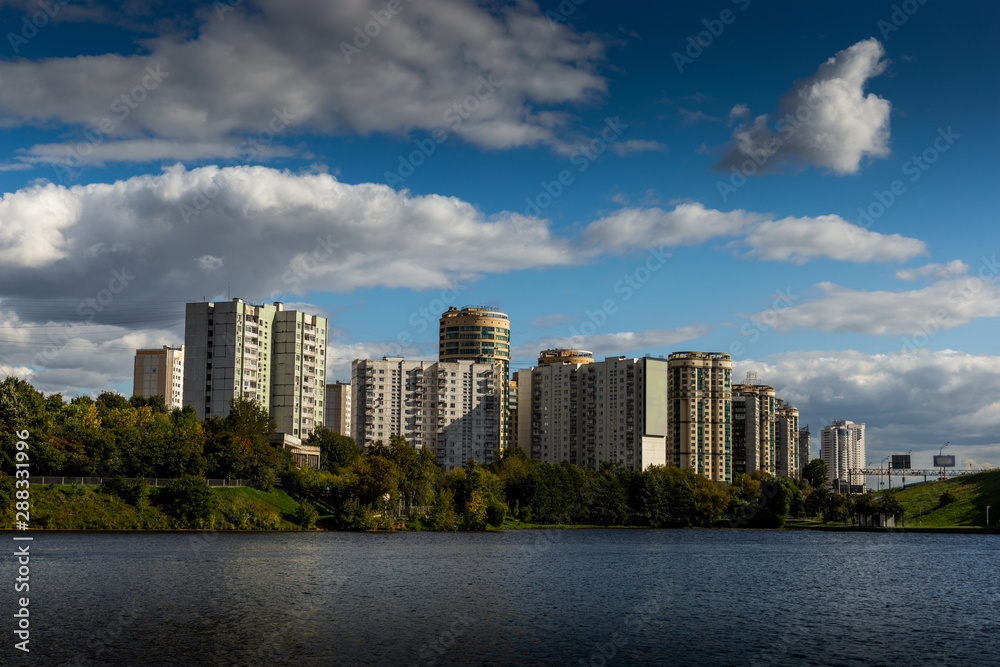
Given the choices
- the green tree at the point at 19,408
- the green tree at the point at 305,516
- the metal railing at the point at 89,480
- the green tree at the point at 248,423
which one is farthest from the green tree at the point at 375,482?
the green tree at the point at 19,408

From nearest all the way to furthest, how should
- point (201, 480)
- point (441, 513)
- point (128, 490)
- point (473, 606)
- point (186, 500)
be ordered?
point (473, 606), point (128, 490), point (186, 500), point (201, 480), point (441, 513)

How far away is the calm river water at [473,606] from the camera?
53.2 m

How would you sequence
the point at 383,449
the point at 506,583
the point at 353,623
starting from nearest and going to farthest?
the point at 353,623, the point at 506,583, the point at 383,449

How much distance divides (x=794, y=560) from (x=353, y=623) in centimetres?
8453

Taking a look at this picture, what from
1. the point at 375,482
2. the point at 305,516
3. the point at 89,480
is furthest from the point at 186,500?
the point at 375,482

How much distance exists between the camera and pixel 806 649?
56688 mm

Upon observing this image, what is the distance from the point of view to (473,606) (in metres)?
71.8

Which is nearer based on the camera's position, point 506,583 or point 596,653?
point 596,653

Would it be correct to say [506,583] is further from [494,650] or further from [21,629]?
[21,629]

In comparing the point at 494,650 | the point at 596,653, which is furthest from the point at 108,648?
the point at 596,653

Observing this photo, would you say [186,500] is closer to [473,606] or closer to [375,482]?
[375,482]

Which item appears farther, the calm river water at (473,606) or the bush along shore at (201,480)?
the bush along shore at (201,480)

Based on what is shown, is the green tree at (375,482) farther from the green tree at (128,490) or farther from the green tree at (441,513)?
the green tree at (128,490)

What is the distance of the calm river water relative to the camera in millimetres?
53250
